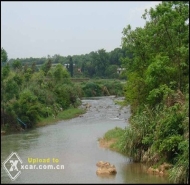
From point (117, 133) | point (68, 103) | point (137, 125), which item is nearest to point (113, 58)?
point (68, 103)

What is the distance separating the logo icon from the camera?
13438 mm

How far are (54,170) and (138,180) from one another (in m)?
3.06

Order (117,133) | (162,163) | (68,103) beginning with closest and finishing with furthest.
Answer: (162,163)
(117,133)
(68,103)

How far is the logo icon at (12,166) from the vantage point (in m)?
13.4

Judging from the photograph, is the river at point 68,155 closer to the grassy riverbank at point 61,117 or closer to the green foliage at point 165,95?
the grassy riverbank at point 61,117

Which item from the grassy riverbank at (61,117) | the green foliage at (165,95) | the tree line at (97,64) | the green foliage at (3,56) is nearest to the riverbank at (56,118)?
the grassy riverbank at (61,117)

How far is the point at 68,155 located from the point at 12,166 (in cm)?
387

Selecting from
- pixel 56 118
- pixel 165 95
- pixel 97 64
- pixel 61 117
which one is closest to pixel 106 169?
pixel 165 95

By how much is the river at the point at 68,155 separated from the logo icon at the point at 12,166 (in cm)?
14

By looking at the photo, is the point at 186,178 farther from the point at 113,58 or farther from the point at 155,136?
the point at 113,58

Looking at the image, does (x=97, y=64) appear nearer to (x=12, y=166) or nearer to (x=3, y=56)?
(x=12, y=166)

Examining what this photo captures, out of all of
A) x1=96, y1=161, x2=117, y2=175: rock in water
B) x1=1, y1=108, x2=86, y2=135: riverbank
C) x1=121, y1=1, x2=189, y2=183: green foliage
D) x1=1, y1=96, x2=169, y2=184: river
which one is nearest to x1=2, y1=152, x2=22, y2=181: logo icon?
x1=1, y1=96, x2=169, y2=184: river

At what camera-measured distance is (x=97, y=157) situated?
17656mm

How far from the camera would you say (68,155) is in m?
17.4
